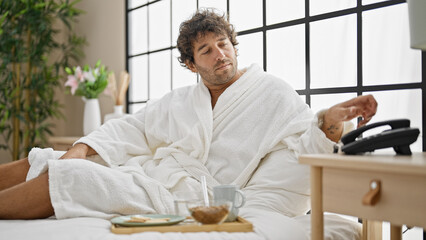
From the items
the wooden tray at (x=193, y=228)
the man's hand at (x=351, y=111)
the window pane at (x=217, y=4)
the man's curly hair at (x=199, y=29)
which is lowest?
the wooden tray at (x=193, y=228)

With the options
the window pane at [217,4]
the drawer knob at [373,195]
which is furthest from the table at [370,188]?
the window pane at [217,4]

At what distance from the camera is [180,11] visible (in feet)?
12.0

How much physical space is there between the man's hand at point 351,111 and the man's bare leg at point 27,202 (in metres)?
1.04

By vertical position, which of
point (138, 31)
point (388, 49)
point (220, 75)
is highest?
point (138, 31)

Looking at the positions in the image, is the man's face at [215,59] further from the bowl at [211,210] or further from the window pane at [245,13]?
the bowl at [211,210]

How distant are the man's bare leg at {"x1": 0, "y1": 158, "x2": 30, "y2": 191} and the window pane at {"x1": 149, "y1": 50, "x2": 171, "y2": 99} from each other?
1.75 meters

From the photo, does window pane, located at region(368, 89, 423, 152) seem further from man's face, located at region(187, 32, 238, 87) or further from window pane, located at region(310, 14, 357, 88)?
man's face, located at region(187, 32, 238, 87)

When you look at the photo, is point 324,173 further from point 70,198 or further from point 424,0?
point 70,198

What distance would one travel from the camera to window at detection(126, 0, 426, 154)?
218 cm

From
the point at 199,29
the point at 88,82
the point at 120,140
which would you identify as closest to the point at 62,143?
the point at 88,82

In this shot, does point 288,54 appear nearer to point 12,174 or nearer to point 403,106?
point 403,106

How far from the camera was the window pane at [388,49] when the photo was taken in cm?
216

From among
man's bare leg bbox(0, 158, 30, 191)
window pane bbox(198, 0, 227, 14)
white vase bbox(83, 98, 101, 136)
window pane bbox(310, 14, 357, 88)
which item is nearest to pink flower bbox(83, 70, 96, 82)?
white vase bbox(83, 98, 101, 136)

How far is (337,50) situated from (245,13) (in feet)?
2.53
